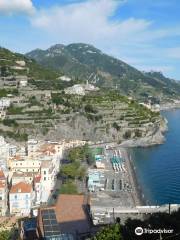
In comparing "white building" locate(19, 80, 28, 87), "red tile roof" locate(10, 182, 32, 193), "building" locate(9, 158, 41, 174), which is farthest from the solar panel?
"white building" locate(19, 80, 28, 87)

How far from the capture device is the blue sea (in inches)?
1258

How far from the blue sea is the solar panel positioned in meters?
9.74

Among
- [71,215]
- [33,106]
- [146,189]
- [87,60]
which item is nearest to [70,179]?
[146,189]

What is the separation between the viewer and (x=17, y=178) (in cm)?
2859

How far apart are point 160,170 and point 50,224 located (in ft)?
70.0

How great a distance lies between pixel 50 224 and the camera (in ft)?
65.2

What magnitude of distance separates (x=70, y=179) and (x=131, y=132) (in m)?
22.7

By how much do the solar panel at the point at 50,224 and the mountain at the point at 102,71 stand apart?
78.4 metres

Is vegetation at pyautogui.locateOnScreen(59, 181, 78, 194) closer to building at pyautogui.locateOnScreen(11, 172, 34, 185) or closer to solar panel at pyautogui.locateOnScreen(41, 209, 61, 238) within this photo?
building at pyautogui.locateOnScreen(11, 172, 34, 185)

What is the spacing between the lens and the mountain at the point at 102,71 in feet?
399

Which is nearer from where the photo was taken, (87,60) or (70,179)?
(70,179)

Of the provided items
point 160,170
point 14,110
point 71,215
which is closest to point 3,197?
point 71,215

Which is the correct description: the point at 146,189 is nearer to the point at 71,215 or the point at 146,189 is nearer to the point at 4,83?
the point at 71,215

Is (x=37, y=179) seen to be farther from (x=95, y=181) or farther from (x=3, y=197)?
(x=95, y=181)
